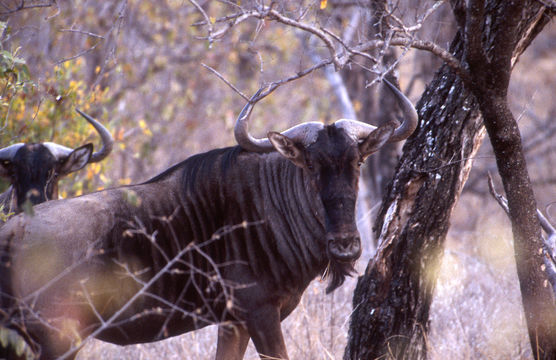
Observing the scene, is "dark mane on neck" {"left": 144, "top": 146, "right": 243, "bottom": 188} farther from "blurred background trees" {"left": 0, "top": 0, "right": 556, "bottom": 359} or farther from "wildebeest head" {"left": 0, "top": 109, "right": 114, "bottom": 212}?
"wildebeest head" {"left": 0, "top": 109, "right": 114, "bottom": 212}

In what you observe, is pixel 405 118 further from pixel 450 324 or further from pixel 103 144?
pixel 103 144

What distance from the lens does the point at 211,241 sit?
4703 millimetres

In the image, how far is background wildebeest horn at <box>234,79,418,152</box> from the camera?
4652 millimetres

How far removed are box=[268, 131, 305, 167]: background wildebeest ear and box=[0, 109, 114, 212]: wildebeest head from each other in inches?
90.3

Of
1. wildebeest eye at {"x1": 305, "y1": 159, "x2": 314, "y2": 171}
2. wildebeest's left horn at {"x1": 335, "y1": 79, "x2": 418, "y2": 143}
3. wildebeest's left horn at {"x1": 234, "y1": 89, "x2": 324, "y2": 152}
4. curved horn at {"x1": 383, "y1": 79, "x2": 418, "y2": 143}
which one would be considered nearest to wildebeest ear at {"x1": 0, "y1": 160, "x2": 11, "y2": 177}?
wildebeest's left horn at {"x1": 234, "y1": 89, "x2": 324, "y2": 152}

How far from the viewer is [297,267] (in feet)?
15.4

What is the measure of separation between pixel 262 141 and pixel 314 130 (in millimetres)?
383

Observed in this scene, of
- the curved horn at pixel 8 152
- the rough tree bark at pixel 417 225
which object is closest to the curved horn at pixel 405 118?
the rough tree bark at pixel 417 225

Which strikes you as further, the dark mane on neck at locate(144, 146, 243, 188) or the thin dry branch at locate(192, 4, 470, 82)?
the dark mane on neck at locate(144, 146, 243, 188)

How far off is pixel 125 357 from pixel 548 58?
52.2ft

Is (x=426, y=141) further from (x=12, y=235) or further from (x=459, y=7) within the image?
(x=12, y=235)

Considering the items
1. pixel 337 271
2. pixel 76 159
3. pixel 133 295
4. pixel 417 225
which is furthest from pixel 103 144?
pixel 417 225

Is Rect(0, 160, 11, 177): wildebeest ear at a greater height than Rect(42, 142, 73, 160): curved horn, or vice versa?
Rect(42, 142, 73, 160): curved horn

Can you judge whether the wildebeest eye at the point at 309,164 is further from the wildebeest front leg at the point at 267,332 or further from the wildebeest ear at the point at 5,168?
the wildebeest ear at the point at 5,168
